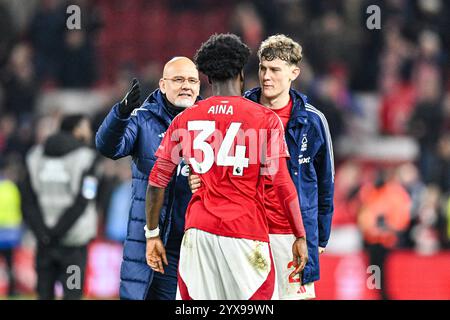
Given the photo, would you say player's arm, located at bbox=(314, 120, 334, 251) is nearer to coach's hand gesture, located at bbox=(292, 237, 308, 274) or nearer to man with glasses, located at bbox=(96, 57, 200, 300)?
man with glasses, located at bbox=(96, 57, 200, 300)

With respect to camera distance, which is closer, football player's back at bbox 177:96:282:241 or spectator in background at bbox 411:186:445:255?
football player's back at bbox 177:96:282:241

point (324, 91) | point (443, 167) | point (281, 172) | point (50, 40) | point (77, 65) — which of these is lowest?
point (443, 167)

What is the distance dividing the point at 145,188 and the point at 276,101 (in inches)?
35.7

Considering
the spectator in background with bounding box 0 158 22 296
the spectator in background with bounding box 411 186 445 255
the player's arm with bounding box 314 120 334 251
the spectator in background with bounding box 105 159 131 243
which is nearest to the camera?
the player's arm with bounding box 314 120 334 251

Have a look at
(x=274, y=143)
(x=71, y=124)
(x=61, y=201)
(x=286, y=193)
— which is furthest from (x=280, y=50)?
(x=61, y=201)

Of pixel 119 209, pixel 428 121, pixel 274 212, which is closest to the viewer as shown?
pixel 274 212

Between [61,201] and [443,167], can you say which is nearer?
[61,201]

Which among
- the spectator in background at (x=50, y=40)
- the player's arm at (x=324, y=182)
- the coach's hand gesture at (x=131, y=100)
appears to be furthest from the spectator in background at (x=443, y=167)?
the coach's hand gesture at (x=131, y=100)

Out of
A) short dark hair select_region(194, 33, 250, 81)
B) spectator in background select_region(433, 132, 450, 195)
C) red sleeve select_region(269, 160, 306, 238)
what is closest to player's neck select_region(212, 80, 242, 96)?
short dark hair select_region(194, 33, 250, 81)

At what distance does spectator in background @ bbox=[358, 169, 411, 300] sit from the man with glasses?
5.60 m

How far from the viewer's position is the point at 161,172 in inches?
226

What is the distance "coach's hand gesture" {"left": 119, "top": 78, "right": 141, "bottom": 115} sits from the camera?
605cm

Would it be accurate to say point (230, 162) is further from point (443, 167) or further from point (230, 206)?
point (443, 167)
